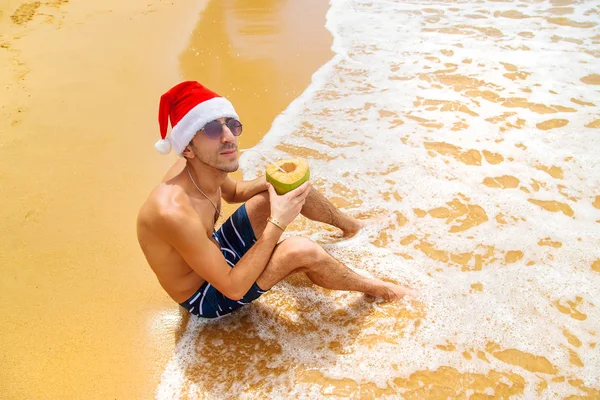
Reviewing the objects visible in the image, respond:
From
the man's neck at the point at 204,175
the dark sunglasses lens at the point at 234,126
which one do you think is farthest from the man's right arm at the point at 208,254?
the dark sunglasses lens at the point at 234,126

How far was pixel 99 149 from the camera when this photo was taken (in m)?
4.50

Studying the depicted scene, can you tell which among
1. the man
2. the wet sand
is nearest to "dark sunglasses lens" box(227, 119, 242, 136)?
the man

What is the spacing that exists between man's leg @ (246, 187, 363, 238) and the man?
7 centimetres

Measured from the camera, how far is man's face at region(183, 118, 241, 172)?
239 cm

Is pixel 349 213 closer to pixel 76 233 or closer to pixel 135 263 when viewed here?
pixel 135 263

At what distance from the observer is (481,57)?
6.24 meters

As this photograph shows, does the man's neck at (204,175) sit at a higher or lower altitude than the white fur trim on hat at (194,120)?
lower

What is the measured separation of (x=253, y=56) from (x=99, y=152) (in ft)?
9.42

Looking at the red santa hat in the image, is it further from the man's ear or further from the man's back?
the man's back

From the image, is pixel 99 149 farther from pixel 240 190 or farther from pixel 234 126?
pixel 234 126

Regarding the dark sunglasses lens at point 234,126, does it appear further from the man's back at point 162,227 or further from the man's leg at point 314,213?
the man's leg at point 314,213

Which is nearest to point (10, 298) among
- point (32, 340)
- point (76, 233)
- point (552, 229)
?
point (32, 340)

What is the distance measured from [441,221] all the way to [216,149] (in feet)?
7.00

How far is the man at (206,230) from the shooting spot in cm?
222
